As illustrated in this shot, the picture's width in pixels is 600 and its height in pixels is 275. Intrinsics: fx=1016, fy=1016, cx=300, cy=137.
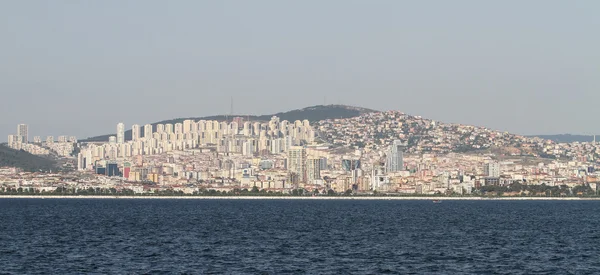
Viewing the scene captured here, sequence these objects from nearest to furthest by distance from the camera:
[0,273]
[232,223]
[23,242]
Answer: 1. [0,273]
2. [23,242]
3. [232,223]

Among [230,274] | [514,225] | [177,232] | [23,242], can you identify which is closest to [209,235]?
[177,232]

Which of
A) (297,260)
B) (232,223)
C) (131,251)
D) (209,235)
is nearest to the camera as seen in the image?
(297,260)

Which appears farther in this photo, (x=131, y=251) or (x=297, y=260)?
(x=131, y=251)

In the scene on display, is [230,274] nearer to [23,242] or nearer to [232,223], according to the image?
[23,242]

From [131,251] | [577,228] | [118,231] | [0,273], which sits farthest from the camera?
[577,228]

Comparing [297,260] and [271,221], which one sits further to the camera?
[271,221]

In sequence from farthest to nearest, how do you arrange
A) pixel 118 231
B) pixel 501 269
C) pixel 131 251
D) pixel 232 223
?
pixel 232 223 < pixel 118 231 < pixel 131 251 < pixel 501 269

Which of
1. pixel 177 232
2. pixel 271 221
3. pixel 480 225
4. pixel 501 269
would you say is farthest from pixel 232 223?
pixel 501 269

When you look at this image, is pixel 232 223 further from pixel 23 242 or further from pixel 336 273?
pixel 336 273
